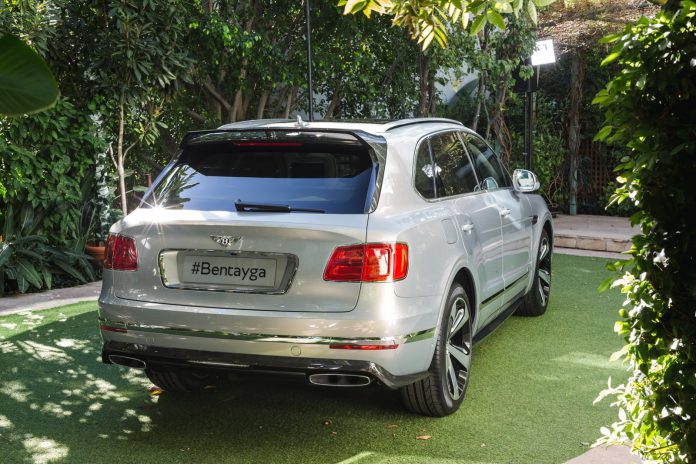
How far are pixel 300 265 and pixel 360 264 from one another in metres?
0.29

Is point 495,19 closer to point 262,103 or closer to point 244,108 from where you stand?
point 262,103

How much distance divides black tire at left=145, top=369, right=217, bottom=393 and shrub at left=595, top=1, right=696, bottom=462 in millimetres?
2964

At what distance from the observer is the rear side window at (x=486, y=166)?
587 centimetres

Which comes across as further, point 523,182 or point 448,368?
point 523,182

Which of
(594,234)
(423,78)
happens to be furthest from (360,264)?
(423,78)

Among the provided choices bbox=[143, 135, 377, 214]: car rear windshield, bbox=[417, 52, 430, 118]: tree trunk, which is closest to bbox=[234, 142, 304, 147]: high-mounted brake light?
bbox=[143, 135, 377, 214]: car rear windshield

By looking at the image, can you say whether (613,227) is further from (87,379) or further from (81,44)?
(87,379)

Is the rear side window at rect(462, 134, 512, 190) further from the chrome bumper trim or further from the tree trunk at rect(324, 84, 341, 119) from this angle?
the tree trunk at rect(324, 84, 341, 119)

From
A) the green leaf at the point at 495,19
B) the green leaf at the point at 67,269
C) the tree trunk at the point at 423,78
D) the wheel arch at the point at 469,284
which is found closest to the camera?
the green leaf at the point at 495,19

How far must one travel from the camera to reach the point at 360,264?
12.9 feet

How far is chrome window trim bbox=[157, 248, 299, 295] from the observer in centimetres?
397

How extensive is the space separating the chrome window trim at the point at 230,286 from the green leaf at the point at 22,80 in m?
2.76

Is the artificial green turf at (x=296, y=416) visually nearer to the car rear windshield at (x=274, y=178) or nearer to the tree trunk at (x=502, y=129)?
the car rear windshield at (x=274, y=178)

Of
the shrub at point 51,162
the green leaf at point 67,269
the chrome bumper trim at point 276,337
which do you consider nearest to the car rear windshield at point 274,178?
the chrome bumper trim at point 276,337
